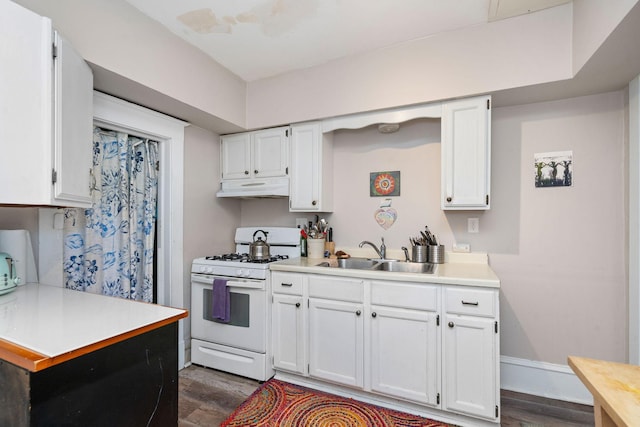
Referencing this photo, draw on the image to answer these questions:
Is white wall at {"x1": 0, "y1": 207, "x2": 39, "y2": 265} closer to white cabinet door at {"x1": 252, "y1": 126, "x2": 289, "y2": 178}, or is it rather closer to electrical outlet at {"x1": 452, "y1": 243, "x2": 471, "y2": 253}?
white cabinet door at {"x1": 252, "y1": 126, "x2": 289, "y2": 178}

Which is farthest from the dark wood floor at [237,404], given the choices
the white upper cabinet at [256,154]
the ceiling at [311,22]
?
the ceiling at [311,22]

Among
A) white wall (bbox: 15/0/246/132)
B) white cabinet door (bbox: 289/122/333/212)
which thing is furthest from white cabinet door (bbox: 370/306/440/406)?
white wall (bbox: 15/0/246/132)

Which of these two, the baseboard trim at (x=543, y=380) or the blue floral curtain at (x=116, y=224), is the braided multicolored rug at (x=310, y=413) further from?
the blue floral curtain at (x=116, y=224)

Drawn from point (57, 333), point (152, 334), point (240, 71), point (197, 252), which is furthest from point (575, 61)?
point (197, 252)

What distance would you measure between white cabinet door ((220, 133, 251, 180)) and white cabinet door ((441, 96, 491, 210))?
5.94ft

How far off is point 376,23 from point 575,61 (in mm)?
1248

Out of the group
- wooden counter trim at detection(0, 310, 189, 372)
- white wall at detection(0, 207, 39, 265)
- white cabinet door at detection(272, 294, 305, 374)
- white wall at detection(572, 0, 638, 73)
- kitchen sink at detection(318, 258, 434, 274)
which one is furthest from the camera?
kitchen sink at detection(318, 258, 434, 274)

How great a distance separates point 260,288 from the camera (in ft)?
7.93

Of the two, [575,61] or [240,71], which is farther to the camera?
[240,71]

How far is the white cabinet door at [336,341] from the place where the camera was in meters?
2.14

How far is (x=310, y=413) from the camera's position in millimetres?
2037

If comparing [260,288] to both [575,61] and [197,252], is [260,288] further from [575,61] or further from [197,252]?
[575,61]

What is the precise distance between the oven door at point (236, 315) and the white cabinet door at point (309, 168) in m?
0.83

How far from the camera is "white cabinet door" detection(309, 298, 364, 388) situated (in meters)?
2.14
